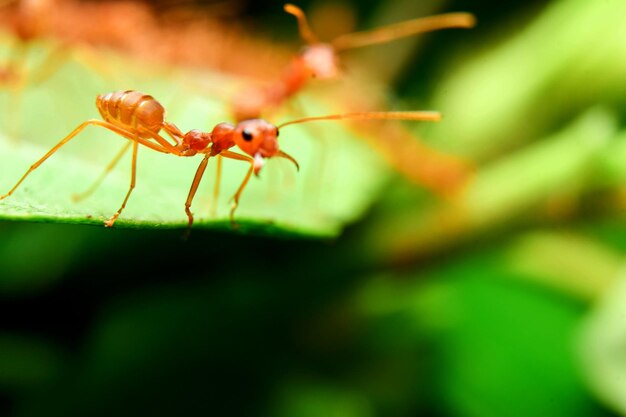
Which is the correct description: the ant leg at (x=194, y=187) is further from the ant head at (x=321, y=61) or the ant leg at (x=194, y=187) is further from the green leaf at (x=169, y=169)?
the ant head at (x=321, y=61)

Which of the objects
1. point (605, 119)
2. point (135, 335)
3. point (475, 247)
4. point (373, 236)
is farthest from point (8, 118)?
point (605, 119)

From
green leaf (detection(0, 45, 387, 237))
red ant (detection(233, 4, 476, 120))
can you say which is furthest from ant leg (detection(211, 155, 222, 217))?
red ant (detection(233, 4, 476, 120))

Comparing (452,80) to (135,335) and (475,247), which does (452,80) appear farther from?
(135,335)

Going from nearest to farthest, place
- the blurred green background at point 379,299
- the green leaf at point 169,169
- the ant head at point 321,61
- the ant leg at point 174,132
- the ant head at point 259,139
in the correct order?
the green leaf at point 169,169
the ant head at point 259,139
the ant leg at point 174,132
the blurred green background at point 379,299
the ant head at point 321,61

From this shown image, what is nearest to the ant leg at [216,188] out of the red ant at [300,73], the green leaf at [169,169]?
the green leaf at [169,169]

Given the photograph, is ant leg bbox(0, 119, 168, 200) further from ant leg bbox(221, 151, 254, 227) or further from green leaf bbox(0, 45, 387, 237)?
ant leg bbox(221, 151, 254, 227)

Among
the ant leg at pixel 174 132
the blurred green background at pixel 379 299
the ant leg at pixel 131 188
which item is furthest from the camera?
the blurred green background at pixel 379 299
